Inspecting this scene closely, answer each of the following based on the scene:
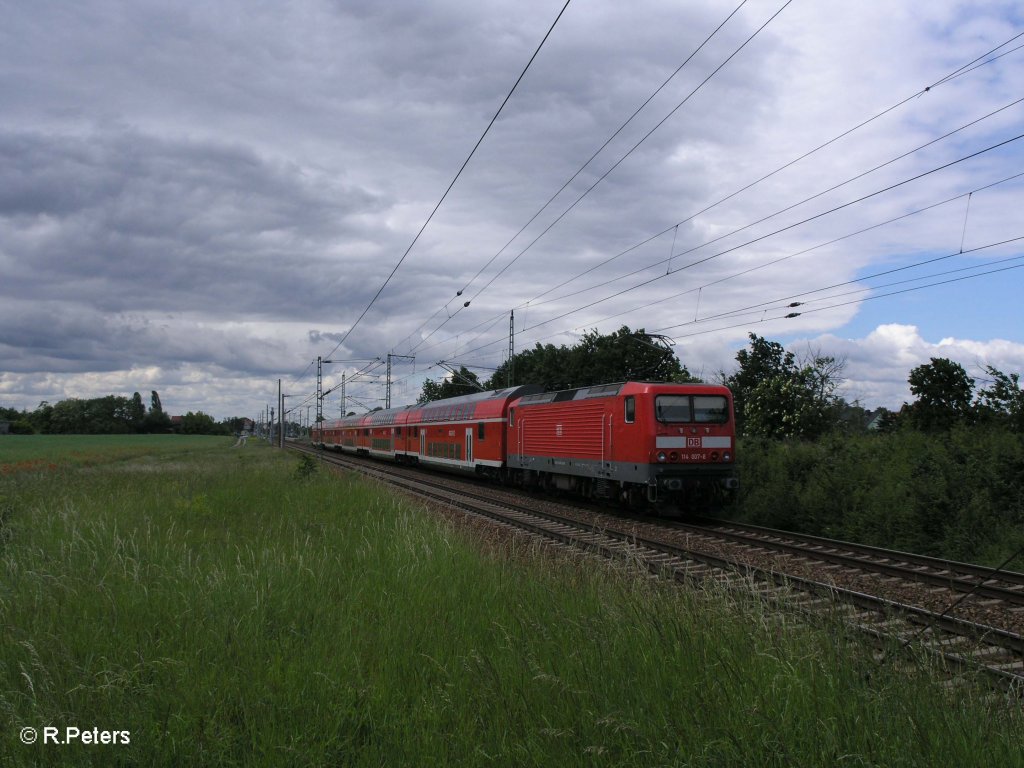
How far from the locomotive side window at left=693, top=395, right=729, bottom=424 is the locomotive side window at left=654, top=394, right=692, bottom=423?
0.24m

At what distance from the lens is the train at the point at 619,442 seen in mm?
16422

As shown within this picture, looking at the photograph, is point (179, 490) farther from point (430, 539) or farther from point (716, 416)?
point (716, 416)

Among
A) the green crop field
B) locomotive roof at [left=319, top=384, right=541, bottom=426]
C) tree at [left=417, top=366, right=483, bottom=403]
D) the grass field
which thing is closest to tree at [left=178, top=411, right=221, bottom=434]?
the green crop field

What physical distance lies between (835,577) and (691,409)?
6.84 m

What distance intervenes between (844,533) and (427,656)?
1280 centimetres

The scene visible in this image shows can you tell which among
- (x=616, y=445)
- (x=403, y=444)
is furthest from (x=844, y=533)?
(x=403, y=444)

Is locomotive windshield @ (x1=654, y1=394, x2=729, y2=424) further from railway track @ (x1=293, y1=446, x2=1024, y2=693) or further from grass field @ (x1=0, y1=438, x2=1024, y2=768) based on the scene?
grass field @ (x1=0, y1=438, x2=1024, y2=768)

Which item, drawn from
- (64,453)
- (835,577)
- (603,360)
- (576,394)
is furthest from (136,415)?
(835,577)

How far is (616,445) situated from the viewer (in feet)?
57.3

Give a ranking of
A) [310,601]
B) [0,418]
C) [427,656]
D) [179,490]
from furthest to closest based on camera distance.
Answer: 1. [0,418]
2. [179,490]
3. [310,601]
4. [427,656]

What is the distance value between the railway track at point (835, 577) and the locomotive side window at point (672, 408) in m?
2.42

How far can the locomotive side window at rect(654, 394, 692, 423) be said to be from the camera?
16.4 m

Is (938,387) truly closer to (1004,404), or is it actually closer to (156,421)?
(1004,404)

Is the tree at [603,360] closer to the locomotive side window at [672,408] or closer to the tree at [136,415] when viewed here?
the locomotive side window at [672,408]
